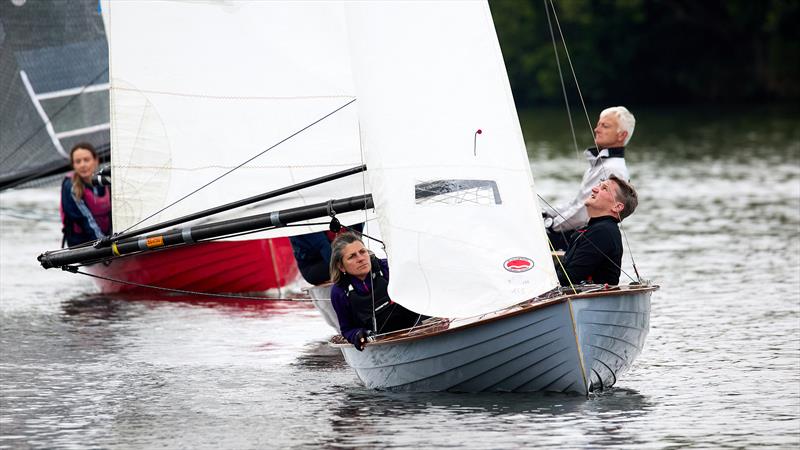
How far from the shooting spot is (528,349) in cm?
1045

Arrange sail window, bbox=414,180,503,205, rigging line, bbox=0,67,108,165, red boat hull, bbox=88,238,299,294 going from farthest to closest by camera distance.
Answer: rigging line, bbox=0,67,108,165 → red boat hull, bbox=88,238,299,294 → sail window, bbox=414,180,503,205

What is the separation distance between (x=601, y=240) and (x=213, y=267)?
6697 mm

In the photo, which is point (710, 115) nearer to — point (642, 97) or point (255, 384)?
point (642, 97)

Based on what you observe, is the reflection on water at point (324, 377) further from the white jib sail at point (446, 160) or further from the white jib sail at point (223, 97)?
the white jib sail at point (223, 97)

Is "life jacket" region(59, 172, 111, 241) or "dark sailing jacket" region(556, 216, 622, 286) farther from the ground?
"life jacket" region(59, 172, 111, 241)

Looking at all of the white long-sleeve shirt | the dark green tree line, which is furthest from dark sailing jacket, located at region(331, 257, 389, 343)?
the dark green tree line

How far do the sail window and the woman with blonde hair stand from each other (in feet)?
21.3

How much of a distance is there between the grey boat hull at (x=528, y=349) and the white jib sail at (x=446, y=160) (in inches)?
7.6

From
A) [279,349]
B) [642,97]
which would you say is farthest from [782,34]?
[279,349]

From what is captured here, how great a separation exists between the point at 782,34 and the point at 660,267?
49726 mm

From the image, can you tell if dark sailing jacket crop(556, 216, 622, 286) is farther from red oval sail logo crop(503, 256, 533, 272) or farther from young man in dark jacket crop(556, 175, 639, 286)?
red oval sail logo crop(503, 256, 533, 272)

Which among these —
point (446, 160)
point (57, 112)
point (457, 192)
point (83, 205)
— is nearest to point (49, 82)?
point (57, 112)

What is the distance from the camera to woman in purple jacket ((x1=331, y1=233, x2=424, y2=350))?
11172mm

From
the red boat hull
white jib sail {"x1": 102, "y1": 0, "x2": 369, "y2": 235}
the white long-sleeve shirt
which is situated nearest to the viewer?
Answer: the white long-sleeve shirt
